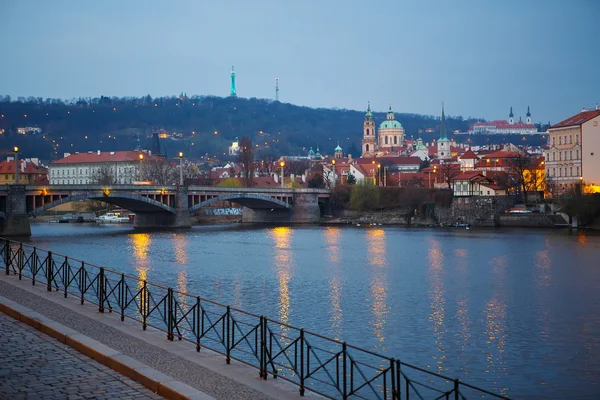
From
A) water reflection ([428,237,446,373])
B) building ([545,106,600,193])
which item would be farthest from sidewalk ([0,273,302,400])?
building ([545,106,600,193])

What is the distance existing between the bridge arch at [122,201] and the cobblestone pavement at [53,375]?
151 feet

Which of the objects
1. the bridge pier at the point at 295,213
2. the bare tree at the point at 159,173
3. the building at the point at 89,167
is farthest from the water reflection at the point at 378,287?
the building at the point at 89,167

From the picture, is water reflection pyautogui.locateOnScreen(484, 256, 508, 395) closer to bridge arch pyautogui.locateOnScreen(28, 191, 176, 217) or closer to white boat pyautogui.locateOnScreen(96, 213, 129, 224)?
bridge arch pyautogui.locateOnScreen(28, 191, 176, 217)

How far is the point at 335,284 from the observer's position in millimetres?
29844

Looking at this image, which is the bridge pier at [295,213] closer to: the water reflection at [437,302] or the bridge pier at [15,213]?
the bridge pier at [15,213]

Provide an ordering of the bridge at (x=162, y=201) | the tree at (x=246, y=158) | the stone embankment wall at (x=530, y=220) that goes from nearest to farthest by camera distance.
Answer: the bridge at (x=162, y=201) → the stone embankment wall at (x=530, y=220) → the tree at (x=246, y=158)

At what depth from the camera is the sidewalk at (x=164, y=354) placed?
919 cm

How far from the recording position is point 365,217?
3137 inches

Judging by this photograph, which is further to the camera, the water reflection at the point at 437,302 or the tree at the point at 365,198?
the tree at the point at 365,198

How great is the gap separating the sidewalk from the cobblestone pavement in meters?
0.47

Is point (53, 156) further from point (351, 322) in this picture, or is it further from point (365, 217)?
point (351, 322)

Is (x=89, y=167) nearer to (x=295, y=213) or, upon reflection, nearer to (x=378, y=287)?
(x=295, y=213)

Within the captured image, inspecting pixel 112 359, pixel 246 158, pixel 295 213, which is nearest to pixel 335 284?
pixel 112 359

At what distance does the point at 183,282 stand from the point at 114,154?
94124 mm
